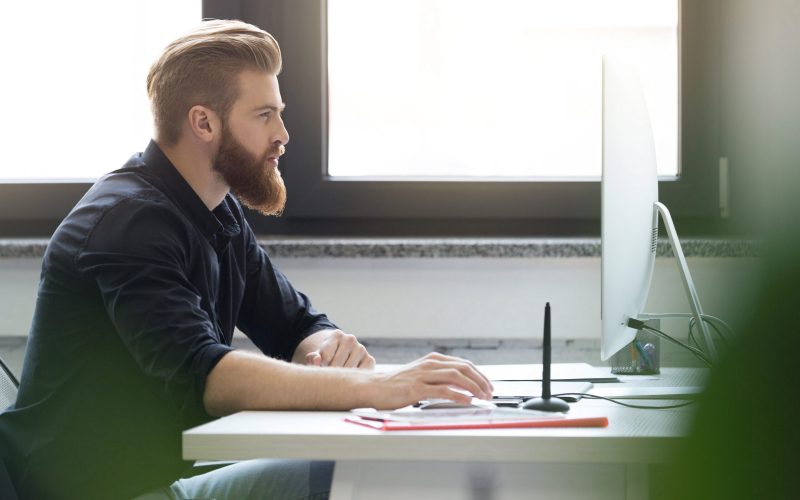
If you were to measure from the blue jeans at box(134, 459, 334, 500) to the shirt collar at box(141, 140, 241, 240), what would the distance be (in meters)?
0.38

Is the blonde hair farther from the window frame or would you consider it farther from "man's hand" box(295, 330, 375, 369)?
the window frame

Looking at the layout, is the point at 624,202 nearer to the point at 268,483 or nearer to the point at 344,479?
the point at 344,479

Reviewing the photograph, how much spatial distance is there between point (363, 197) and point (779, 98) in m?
1.02

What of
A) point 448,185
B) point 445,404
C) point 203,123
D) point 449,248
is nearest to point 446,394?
point 445,404

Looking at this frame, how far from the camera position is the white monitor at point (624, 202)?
47.1 inches

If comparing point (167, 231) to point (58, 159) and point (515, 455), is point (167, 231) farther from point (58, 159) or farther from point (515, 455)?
point (58, 159)

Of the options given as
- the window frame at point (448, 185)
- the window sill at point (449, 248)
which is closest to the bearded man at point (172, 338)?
the window sill at point (449, 248)

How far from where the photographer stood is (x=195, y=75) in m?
1.57

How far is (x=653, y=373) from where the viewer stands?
4.94 ft

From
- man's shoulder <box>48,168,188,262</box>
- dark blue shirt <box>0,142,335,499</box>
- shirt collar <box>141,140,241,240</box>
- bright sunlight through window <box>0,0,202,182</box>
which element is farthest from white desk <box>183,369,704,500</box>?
bright sunlight through window <box>0,0,202,182</box>

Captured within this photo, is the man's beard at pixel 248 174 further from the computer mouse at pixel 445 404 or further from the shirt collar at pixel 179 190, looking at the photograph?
the computer mouse at pixel 445 404

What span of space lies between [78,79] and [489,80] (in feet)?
3.42

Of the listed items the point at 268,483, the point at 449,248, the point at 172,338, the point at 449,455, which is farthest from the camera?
the point at 449,248

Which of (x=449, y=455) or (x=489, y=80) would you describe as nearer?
(x=449, y=455)
